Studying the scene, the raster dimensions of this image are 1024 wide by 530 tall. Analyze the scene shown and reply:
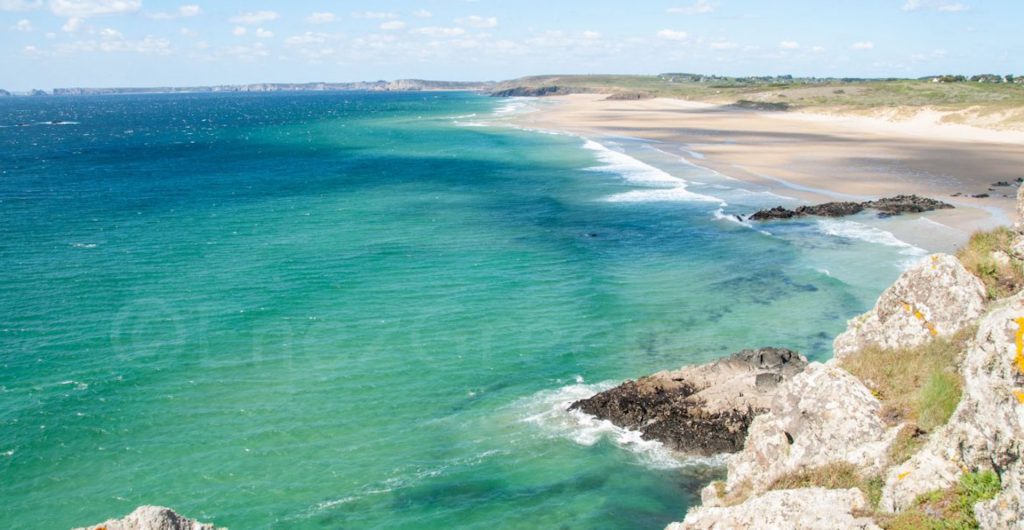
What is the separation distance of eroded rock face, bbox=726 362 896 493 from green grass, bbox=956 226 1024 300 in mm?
4690

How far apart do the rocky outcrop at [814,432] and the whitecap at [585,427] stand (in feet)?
21.9

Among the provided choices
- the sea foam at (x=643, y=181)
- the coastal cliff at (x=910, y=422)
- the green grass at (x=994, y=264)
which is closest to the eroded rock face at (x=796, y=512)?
the coastal cliff at (x=910, y=422)

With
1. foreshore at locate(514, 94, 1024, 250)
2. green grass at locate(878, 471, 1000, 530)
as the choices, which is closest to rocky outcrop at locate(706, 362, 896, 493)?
green grass at locate(878, 471, 1000, 530)

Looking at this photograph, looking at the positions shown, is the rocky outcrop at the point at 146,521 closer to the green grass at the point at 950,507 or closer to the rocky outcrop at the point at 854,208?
the green grass at the point at 950,507

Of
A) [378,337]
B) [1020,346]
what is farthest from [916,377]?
[378,337]

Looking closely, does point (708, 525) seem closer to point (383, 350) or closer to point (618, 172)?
point (383, 350)

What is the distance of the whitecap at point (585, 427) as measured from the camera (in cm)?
2206

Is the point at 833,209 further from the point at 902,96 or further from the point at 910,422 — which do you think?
the point at 902,96

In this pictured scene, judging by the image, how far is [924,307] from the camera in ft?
52.1

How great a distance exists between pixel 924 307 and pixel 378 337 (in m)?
22.1

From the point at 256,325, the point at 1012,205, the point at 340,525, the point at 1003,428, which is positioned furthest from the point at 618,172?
the point at 1003,428

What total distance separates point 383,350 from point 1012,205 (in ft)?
158

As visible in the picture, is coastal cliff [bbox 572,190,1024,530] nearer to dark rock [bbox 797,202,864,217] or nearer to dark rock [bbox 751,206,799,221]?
dark rock [bbox 751,206,799,221]

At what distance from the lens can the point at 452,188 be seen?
72.5 meters
